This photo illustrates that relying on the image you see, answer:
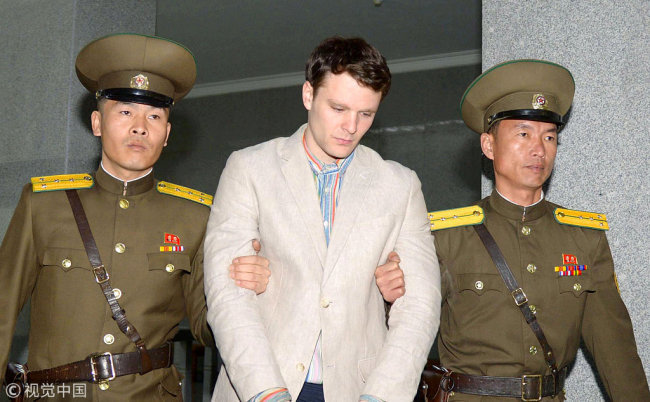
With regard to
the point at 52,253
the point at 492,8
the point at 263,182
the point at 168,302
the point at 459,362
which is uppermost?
the point at 492,8

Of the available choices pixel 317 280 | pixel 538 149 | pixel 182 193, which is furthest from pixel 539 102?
pixel 182 193

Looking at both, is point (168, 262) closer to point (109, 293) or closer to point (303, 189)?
point (109, 293)

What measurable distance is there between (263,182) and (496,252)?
0.91 metres

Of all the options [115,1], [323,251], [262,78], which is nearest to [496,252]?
[323,251]

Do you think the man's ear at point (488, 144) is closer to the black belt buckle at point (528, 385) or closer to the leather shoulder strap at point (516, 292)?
the leather shoulder strap at point (516, 292)

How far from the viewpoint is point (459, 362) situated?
2424mm

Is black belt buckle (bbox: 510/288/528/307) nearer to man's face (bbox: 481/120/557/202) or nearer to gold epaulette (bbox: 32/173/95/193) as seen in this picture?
man's face (bbox: 481/120/557/202)

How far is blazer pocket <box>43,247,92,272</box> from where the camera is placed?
2.35m

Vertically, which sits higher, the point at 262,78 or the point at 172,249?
the point at 262,78

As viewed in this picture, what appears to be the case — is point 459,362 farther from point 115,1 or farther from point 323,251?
point 115,1

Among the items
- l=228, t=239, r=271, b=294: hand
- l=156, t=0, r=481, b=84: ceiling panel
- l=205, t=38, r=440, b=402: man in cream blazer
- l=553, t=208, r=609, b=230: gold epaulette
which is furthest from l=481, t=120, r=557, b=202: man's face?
l=156, t=0, r=481, b=84: ceiling panel

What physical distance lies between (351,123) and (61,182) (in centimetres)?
116

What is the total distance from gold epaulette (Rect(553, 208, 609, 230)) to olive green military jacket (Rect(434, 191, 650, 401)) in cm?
2

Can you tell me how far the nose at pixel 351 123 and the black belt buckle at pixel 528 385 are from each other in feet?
3.42
